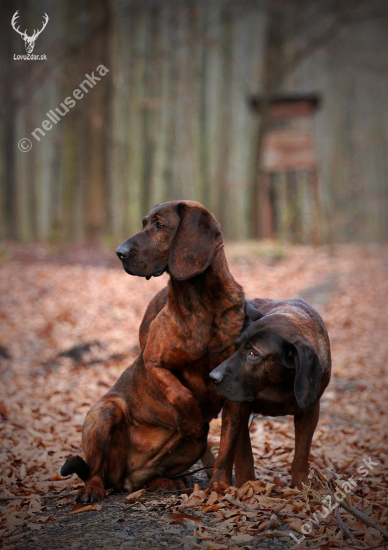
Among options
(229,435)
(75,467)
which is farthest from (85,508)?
(229,435)

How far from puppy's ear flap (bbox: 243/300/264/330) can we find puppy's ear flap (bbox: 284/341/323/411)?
0.47 meters

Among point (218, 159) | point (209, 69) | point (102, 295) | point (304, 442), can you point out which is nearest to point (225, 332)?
point (304, 442)

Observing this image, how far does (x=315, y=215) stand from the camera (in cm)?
2017

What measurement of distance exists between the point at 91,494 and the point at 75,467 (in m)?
0.23

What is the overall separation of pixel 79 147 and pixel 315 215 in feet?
29.3

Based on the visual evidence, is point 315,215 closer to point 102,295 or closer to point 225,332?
point 102,295

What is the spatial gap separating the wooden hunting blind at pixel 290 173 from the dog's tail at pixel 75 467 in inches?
640

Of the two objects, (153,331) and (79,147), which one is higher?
(79,147)

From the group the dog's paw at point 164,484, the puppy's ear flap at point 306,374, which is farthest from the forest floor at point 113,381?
the puppy's ear flap at point 306,374

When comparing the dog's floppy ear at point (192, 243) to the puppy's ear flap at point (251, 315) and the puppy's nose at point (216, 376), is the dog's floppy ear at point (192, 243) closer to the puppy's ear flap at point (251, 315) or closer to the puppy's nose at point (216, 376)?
the puppy's ear flap at point (251, 315)

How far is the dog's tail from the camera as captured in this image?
396cm

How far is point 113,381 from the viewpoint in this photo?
27.2 ft

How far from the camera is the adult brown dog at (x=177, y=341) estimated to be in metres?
3.86

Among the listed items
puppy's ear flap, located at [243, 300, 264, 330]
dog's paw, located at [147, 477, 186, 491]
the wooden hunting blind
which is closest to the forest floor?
dog's paw, located at [147, 477, 186, 491]
